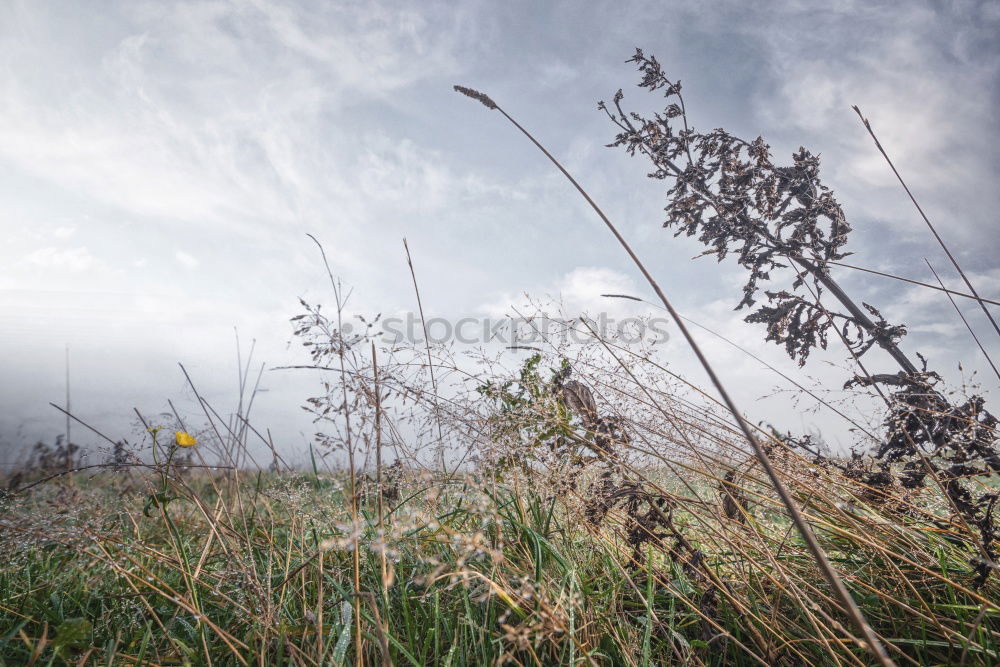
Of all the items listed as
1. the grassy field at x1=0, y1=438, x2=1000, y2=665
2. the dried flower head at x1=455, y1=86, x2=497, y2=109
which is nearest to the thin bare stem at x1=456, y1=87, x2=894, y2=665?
the dried flower head at x1=455, y1=86, x2=497, y2=109

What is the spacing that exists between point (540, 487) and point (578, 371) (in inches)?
21.0

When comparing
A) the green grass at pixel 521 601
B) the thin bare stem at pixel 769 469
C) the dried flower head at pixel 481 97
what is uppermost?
the dried flower head at pixel 481 97

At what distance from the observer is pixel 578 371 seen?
217 cm

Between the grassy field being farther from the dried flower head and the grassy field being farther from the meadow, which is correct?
the dried flower head

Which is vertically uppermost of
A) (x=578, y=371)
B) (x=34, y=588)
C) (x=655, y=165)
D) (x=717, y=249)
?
(x=655, y=165)

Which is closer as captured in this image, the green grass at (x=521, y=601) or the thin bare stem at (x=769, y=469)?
the thin bare stem at (x=769, y=469)

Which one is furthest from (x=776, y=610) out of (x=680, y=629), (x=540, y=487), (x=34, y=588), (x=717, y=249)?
(x=34, y=588)

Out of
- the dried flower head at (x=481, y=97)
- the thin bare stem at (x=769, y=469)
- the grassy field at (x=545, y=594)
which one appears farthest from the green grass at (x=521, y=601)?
the dried flower head at (x=481, y=97)

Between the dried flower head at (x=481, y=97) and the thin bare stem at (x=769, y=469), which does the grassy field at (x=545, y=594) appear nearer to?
the thin bare stem at (x=769, y=469)

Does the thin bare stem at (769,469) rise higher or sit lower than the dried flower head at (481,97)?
lower

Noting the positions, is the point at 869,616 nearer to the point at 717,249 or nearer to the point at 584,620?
the point at 584,620

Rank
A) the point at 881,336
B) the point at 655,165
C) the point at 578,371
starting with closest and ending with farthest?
the point at 578,371, the point at 881,336, the point at 655,165

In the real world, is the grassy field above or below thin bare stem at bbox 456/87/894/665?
below

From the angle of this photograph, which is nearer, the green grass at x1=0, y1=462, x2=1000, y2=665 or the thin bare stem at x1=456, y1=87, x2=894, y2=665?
the thin bare stem at x1=456, y1=87, x2=894, y2=665
